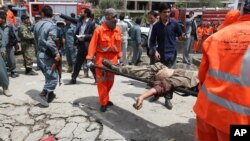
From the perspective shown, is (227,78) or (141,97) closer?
(227,78)

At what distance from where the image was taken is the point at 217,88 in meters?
2.04

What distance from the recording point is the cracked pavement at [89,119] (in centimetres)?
415

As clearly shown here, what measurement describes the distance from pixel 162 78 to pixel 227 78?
5.77 feet

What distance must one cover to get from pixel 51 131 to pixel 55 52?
1.39 meters

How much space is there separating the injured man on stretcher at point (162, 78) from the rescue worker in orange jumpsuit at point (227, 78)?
1.03 metres

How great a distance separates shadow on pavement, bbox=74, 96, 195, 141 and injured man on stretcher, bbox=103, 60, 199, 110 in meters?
0.67

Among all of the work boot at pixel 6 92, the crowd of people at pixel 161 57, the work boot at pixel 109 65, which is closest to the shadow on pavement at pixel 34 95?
the crowd of people at pixel 161 57

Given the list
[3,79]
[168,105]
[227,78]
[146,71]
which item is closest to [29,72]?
[3,79]

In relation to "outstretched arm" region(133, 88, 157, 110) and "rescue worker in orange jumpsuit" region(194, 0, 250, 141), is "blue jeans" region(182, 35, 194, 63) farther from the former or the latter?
"rescue worker in orange jumpsuit" region(194, 0, 250, 141)

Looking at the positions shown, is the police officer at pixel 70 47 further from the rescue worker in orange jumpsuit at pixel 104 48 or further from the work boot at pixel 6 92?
the rescue worker in orange jumpsuit at pixel 104 48

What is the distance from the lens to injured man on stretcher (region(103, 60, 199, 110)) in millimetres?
3209

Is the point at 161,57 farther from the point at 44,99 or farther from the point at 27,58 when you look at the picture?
the point at 27,58

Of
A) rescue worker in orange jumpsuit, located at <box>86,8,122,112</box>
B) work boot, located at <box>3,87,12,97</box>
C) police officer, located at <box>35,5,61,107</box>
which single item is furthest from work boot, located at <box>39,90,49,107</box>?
rescue worker in orange jumpsuit, located at <box>86,8,122,112</box>

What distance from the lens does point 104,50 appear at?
4.91 meters
